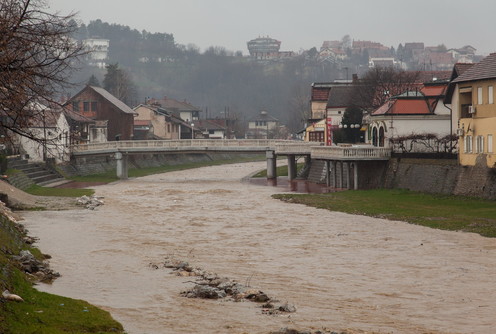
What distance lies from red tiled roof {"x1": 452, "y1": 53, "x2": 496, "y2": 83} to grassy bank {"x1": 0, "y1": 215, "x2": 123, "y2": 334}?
3340 centimetres

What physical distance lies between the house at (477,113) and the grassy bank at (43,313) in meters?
32.2

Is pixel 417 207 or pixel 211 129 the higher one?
pixel 211 129

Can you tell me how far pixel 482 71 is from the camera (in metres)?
51.4

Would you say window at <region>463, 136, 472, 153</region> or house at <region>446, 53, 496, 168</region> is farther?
window at <region>463, 136, 472, 153</region>

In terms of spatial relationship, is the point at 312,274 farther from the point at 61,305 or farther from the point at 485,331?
the point at 61,305

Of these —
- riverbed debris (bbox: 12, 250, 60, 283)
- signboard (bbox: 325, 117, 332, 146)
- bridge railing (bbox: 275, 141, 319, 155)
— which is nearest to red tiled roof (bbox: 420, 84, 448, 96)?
bridge railing (bbox: 275, 141, 319, 155)

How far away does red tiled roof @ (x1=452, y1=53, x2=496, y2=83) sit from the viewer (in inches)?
1977

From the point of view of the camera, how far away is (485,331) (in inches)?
835

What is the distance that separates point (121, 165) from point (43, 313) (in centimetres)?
6946

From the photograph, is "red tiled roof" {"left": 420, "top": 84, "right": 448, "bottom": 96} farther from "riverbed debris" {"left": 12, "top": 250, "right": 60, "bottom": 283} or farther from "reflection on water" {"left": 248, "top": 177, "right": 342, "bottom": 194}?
"riverbed debris" {"left": 12, "top": 250, "right": 60, "bottom": 283}

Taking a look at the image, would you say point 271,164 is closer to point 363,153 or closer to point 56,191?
point 363,153

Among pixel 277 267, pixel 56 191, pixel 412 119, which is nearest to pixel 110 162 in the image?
pixel 56 191

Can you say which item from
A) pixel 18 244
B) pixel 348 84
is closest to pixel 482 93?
pixel 18 244

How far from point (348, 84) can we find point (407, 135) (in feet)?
160
